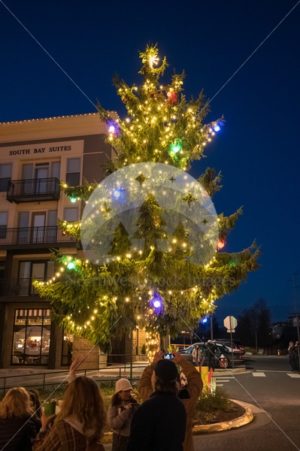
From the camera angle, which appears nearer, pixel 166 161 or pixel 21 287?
pixel 166 161

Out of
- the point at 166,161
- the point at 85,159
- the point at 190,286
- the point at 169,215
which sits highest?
the point at 85,159

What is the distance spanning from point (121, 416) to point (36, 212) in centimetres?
2578

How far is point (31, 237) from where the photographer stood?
28719 mm

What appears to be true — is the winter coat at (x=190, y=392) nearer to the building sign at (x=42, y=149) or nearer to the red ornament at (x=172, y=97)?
the red ornament at (x=172, y=97)

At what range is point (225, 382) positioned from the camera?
19438 mm

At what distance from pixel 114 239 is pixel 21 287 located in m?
17.4

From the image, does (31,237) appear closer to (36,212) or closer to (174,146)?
Answer: (36,212)

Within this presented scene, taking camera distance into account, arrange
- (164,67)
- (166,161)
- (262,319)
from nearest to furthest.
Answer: (166,161)
(164,67)
(262,319)

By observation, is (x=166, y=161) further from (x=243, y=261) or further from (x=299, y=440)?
(x=299, y=440)

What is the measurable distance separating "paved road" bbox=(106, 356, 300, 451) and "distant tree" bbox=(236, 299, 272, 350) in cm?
7006

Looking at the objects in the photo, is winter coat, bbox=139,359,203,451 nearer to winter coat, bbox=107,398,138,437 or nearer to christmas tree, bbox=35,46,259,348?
winter coat, bbox=107,398,138,437

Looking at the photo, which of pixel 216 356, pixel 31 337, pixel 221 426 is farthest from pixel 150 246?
pixel 31 337

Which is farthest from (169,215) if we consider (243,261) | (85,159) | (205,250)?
(85,159)

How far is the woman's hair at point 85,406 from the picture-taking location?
3.51 meters
